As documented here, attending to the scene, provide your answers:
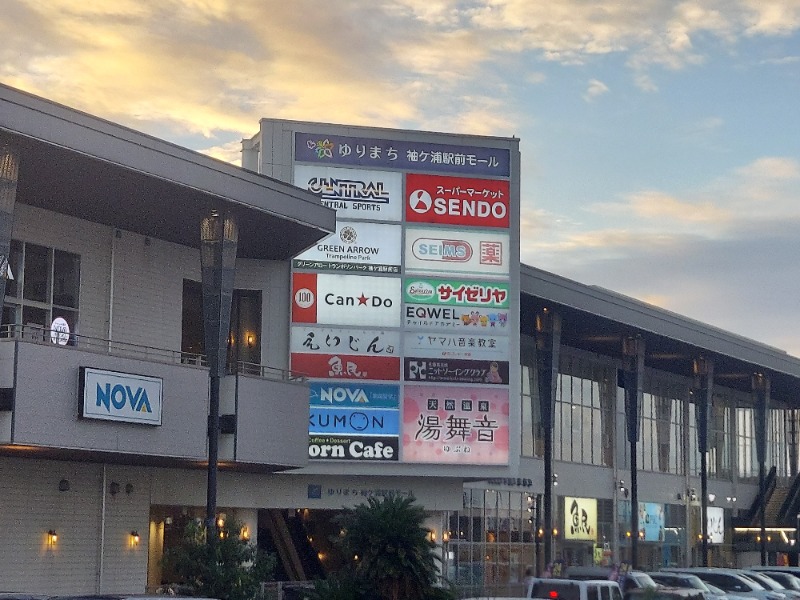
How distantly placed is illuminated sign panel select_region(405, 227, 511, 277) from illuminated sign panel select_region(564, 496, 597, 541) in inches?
770

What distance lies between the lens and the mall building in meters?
32.1

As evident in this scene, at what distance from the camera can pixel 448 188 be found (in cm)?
4450

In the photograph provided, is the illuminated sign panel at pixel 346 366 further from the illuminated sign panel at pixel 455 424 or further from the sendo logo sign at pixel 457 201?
the sendo logo sign at pixel 457 201

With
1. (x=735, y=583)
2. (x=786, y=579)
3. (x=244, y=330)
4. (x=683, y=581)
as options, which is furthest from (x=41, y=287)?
(x=786, y=579)

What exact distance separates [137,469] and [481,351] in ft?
40.4

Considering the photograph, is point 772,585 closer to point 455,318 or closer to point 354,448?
point 455,318

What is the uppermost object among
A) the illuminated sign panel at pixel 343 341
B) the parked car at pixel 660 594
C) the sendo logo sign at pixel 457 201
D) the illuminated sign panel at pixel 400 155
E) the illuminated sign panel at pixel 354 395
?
the illuminated sign panel at pixel 400 155

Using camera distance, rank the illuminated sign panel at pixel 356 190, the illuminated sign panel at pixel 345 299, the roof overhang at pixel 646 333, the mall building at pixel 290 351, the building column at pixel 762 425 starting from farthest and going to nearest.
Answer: the building column at pixel 762 425
the roof overhang at pixel 646 333
the illuminated sign panel at pixel 356 190
the illuminated sign panel at pixel 345 299
the mall building at pixel 290 351

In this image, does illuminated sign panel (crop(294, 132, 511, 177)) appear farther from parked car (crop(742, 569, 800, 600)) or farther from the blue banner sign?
parked car (crop(742, 569, 800, 600))

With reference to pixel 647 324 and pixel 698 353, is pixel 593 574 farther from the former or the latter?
pixel 698 353

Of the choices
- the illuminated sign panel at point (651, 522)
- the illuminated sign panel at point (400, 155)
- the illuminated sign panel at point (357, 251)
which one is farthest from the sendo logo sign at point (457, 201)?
the illuminated sign panel at point (651, 522)

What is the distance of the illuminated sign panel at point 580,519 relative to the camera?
6059 centimetres

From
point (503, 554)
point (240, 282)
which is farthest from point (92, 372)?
point (503, 554)

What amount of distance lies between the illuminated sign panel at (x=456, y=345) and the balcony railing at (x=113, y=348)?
4339 millimetres
